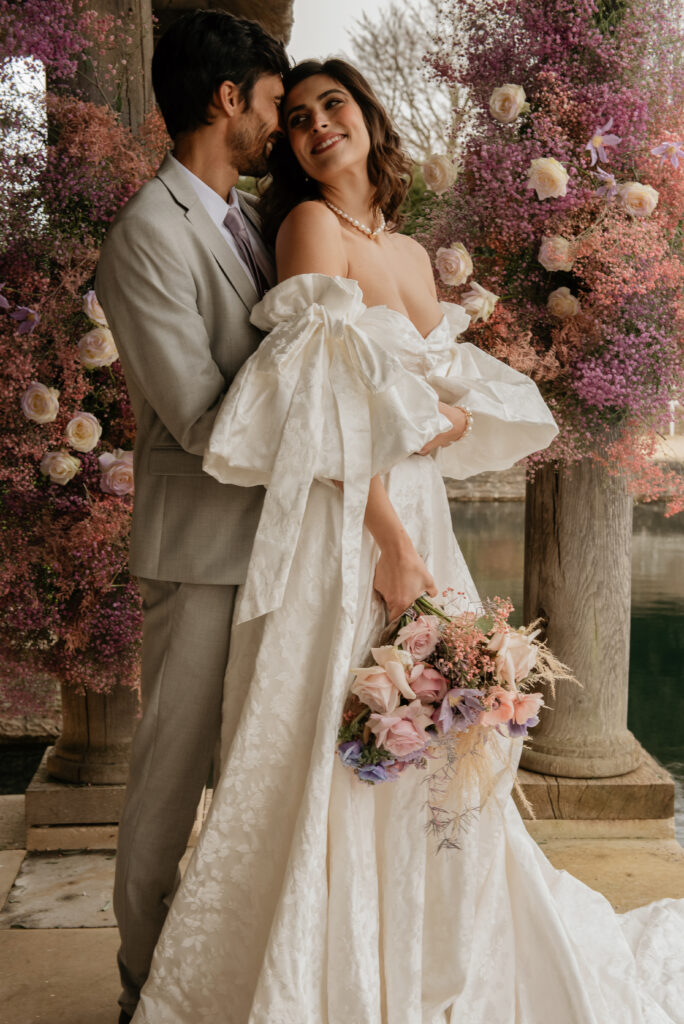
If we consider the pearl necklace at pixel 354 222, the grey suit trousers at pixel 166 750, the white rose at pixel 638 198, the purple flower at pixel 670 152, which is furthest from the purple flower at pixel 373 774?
the purple flower at pixel 670 152

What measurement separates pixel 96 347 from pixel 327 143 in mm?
938

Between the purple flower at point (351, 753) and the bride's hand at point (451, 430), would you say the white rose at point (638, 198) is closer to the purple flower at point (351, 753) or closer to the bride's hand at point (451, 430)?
the bride's hand at point (451, 430)

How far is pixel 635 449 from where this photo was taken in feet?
9.06

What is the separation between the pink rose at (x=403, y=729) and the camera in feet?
5.38

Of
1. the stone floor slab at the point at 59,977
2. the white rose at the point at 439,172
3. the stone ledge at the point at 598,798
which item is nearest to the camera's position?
the stone floor slab at the point at 59,977

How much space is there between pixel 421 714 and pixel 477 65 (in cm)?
187

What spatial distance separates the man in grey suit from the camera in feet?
5.88

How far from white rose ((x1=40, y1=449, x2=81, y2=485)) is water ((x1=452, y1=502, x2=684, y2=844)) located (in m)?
2.29

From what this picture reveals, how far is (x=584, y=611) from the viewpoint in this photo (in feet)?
9.95

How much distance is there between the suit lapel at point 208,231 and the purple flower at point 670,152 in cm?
124

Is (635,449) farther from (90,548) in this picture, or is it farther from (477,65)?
(90,548)

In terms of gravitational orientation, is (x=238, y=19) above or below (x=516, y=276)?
above

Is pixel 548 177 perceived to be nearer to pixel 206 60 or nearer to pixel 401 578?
pixel 206 60

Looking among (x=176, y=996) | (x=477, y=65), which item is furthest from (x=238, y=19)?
(x=176, y=996)
